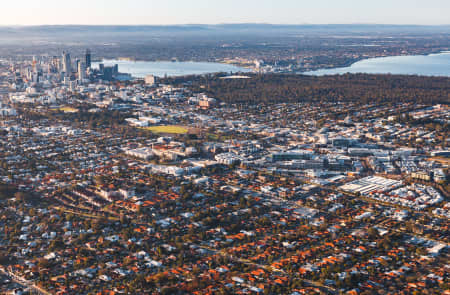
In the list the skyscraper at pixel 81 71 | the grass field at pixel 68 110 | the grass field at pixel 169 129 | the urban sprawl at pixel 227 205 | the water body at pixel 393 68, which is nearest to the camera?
the urban sprawl at pixel 227 205

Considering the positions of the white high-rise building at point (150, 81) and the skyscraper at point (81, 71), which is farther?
the skyscraper at point (81, 71)

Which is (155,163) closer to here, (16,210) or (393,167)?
(16,210)

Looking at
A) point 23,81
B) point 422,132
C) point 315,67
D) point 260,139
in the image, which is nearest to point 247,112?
point 260,139

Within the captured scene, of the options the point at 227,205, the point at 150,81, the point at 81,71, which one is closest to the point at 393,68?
the point at 150,81

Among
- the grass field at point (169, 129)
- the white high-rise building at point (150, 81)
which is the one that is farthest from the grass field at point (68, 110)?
the white high-rise building at point (150, 81)

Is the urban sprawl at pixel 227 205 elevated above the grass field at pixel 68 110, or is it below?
below

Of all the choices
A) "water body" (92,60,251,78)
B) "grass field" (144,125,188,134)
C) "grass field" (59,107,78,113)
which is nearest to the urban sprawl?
"grass field" (144,125,188,134)

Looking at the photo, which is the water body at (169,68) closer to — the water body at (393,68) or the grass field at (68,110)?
the water body at (393,68)

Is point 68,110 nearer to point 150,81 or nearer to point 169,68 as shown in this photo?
point 150,81
